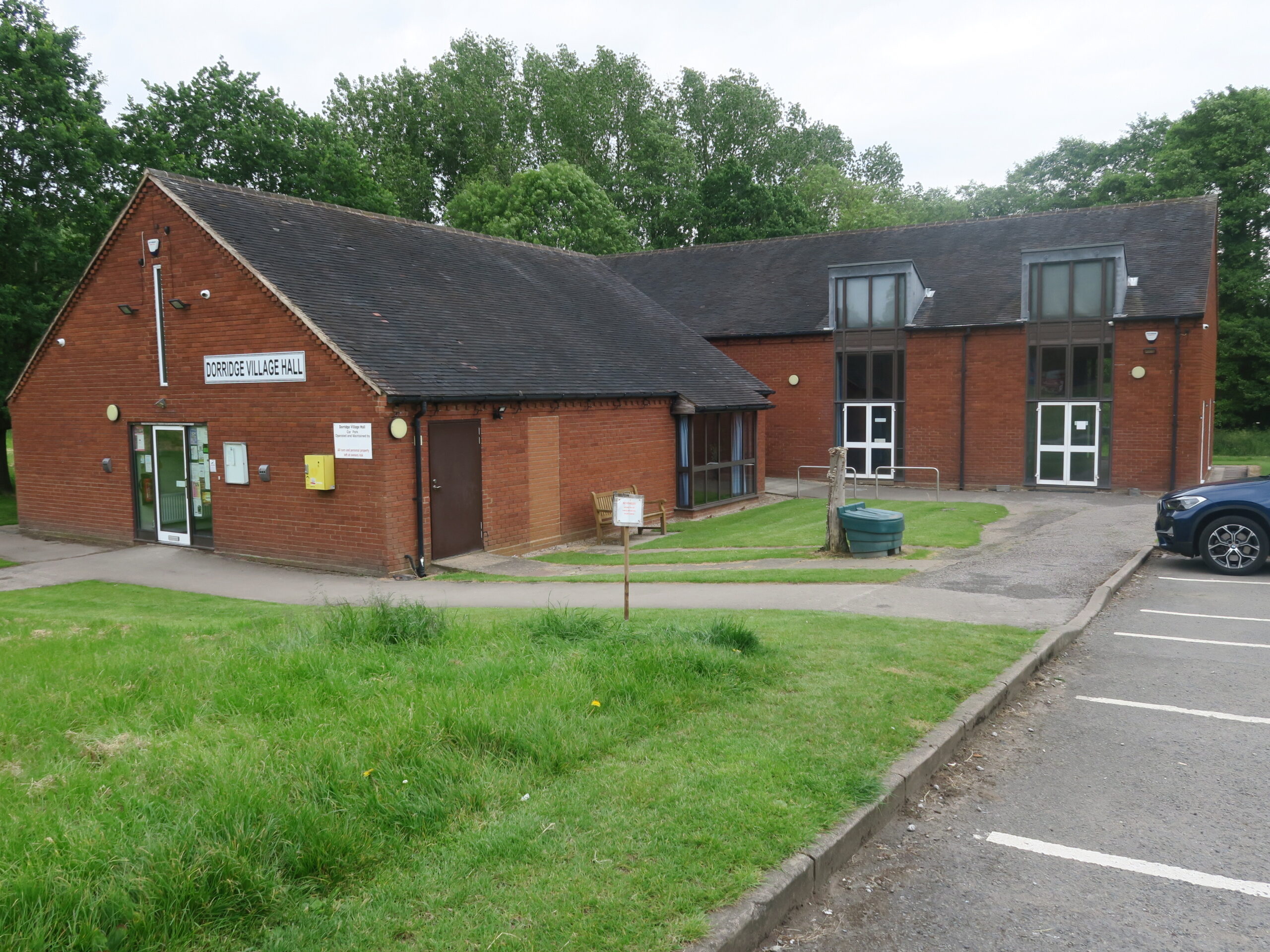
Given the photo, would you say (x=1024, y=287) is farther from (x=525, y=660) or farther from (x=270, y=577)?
(x=525, y=660)

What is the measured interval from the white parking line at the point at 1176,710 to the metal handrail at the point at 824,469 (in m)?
15.4

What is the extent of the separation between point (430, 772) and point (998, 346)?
Answer: 23.9 meters

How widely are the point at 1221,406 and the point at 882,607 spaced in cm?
3855

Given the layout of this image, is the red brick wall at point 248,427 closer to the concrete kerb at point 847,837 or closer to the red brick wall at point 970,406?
the red brick wall at point 970,406

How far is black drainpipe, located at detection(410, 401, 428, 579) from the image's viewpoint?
1548 cm

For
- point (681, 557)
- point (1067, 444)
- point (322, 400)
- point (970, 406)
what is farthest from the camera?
point (970, 406)

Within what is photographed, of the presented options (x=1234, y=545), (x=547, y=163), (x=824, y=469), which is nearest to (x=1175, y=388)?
(x=824, y=469)

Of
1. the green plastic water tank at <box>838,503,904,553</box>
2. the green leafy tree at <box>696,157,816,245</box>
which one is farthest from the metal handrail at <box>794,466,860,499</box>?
the green leafy tree at <box>696,157,816,245</box>

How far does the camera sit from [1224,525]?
537 inches

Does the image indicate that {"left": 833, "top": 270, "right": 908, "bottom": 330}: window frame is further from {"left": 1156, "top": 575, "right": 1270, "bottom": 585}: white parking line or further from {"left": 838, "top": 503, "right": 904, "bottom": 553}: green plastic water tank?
{"left": 1156, "top": 575, "right": 1270, "bottom": 585}: white parking line

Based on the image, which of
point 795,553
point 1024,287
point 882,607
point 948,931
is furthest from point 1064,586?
point 1024,287

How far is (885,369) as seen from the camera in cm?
2745

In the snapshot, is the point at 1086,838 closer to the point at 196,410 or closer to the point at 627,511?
the point at 627,511

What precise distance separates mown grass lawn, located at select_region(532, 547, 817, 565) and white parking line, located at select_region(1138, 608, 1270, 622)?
212 inches
